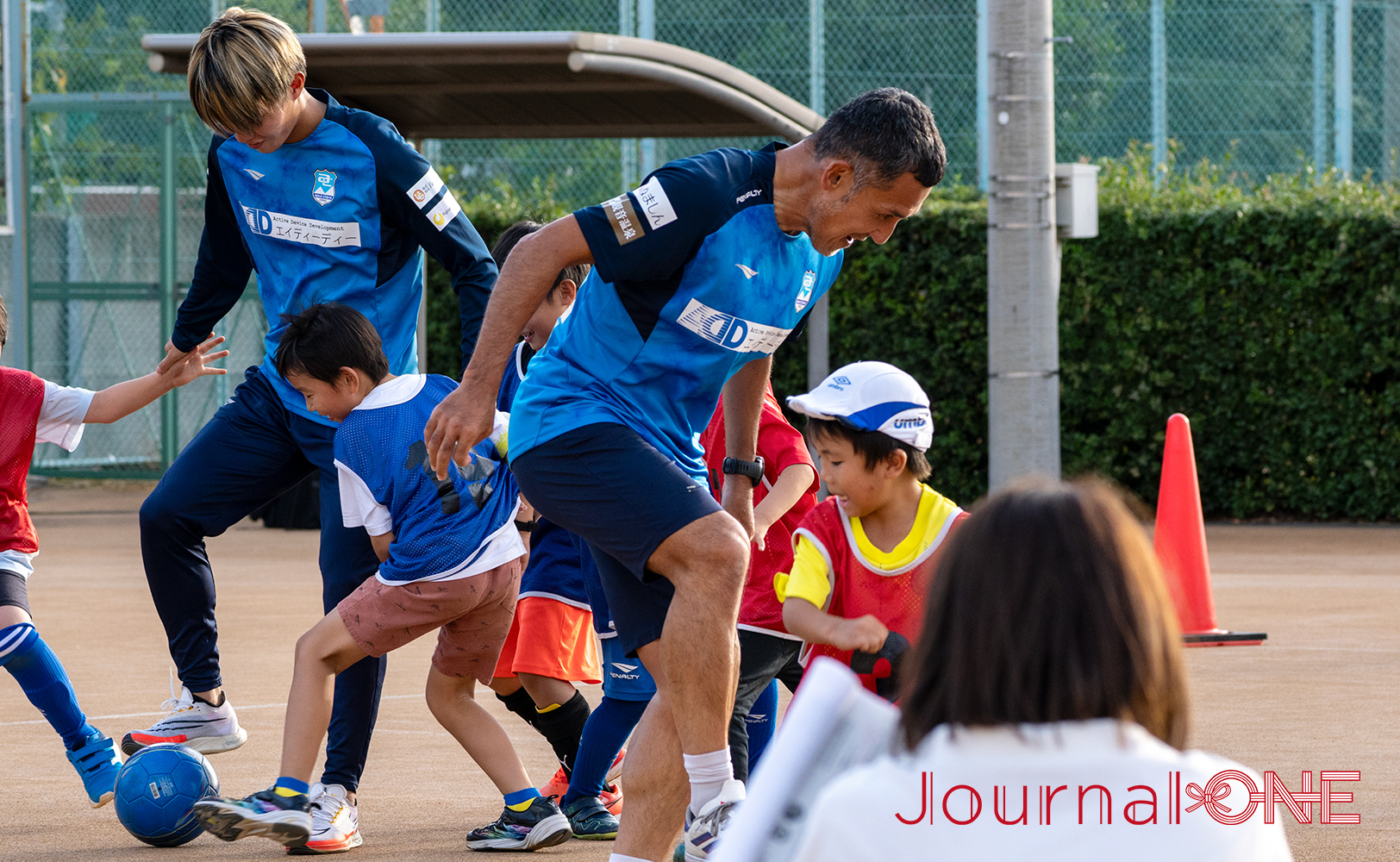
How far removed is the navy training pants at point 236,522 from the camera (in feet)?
14.9

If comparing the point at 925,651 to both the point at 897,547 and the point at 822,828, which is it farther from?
the point at 897,547

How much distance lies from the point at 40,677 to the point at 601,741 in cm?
150

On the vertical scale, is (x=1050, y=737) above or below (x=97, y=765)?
above

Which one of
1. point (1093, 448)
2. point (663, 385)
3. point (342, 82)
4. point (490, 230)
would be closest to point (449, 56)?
point (342, 82)

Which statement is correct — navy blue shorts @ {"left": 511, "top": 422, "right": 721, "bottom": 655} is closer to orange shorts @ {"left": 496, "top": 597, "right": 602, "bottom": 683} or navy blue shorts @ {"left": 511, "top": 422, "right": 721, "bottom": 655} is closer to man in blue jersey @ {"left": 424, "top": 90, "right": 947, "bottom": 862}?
man in blue jersey @ {"left": 424, "top": 90, "right": 947, "bottom": 862}

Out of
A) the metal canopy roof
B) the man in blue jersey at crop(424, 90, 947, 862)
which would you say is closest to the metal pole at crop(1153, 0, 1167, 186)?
the metal canopy roof

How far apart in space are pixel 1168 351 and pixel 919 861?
40.8ft

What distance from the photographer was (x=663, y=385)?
3.71 m

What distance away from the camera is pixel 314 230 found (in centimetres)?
466

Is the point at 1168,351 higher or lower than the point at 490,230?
lower

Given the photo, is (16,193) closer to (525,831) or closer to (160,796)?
(160,796)

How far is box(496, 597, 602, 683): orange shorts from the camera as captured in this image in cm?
477

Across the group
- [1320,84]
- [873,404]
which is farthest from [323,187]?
[1320,84]

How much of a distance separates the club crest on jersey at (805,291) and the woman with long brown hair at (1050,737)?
87.5 inches
